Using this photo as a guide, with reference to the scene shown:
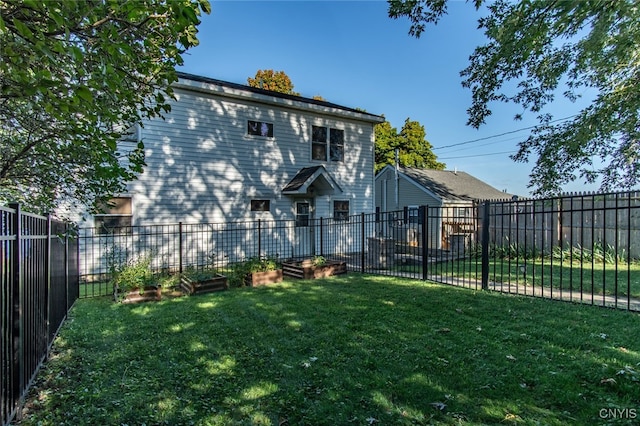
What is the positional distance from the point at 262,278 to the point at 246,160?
16.9 ft

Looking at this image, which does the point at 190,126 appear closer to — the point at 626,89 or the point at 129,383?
the point at 129,383

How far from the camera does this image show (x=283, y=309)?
5.74 meters

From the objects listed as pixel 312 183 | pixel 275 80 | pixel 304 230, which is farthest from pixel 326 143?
pixel 275 80

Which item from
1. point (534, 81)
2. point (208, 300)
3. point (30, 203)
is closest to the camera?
point (30, 203)

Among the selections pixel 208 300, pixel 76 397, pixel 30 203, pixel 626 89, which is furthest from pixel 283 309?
pixel 626 89

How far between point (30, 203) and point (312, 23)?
11.0 meters

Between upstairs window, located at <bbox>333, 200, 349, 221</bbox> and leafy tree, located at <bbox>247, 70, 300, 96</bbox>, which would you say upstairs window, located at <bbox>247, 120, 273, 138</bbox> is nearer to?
upstairs window, located at <bbox>333, 200, 349, 221</bbox>

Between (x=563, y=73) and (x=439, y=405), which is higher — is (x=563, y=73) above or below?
above

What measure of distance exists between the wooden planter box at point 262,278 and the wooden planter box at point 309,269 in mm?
581

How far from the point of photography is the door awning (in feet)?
39.1

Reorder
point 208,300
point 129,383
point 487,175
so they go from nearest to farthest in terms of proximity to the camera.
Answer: point 129,383
point 208,300
point 487,175

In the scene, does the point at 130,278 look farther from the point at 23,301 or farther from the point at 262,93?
the point at 262,93

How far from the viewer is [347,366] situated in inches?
137

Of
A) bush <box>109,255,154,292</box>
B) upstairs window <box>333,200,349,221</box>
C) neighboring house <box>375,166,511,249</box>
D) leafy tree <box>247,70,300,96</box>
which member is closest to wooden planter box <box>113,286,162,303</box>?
bush <box>109,255,154,292</box>
